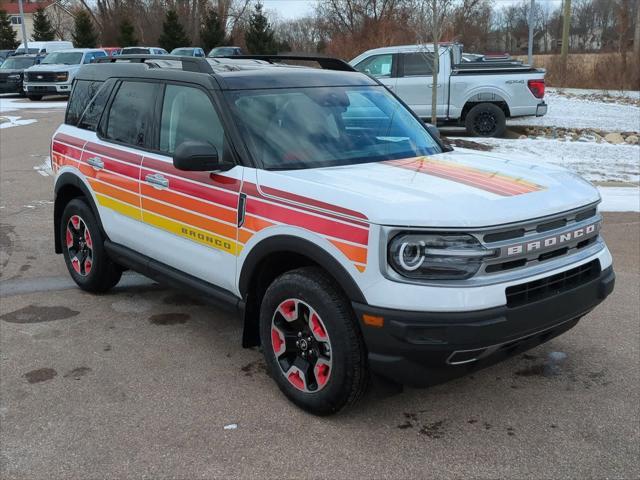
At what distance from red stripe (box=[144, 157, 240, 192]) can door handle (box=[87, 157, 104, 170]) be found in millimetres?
678

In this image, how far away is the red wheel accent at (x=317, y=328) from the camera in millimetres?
3436

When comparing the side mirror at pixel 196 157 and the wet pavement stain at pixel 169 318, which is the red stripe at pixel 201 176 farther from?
the wet pavement stain at pixel 169 318

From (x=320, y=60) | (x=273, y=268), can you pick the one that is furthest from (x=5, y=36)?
(x=273, y=268)

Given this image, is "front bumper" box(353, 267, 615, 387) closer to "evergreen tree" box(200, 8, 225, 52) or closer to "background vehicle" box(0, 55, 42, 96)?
"background vehicle" box(0, 55, 42, 96)

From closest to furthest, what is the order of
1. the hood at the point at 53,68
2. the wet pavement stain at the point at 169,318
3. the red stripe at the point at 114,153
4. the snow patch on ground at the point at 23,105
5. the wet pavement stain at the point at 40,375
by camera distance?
the wet pavement stain at the point at 40,375 < the red stripe at the point at 114,153 < the wet pavement stain at the point at 169,318 < the snow patch on ground at the point at 23,105 < the hood at the point at 53,68

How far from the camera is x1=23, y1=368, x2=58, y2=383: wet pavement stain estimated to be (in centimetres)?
408

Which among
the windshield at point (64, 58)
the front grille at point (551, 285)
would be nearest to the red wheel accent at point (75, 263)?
the front grille at point (551, 285)

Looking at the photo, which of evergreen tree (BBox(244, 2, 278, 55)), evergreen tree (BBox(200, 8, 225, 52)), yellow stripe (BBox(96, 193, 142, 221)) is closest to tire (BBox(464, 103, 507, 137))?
yellow stripe (BBox(96, 193, 142, 221))

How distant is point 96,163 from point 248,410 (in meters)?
2.44

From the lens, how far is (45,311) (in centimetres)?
522

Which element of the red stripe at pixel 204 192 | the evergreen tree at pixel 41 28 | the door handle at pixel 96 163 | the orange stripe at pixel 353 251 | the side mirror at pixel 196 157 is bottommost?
the orange stripe at pixel 353 251

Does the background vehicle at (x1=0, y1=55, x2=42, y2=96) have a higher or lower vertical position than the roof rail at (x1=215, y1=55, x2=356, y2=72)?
higher

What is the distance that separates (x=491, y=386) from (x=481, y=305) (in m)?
1.12

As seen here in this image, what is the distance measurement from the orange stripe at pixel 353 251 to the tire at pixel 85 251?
269cm
